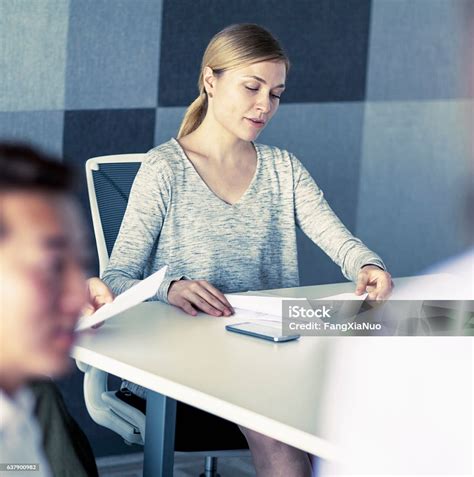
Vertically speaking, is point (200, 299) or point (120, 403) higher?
point (200, 299)

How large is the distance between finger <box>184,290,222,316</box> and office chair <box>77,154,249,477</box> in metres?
0.24

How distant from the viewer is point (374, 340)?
5.30ft

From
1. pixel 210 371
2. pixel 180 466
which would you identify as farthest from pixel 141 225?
pixel 180 466

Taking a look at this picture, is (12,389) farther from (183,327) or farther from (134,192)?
(134,192)

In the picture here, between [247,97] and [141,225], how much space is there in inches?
15.9

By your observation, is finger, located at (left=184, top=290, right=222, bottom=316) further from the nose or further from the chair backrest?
the nose

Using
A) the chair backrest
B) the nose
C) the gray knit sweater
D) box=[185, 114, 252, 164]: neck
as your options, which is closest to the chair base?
the gray knit sweater

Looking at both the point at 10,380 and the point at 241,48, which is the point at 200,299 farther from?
the point at 10,380

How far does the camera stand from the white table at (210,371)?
115 cm

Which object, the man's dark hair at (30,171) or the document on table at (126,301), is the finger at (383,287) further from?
the man's dark hair at (30,171)

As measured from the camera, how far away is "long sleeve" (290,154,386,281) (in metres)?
2.10

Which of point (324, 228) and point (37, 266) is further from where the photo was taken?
point (324, 228)

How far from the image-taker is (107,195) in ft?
7.11

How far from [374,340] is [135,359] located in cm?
45
